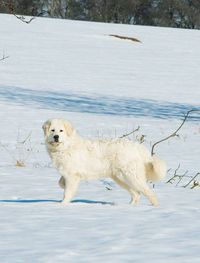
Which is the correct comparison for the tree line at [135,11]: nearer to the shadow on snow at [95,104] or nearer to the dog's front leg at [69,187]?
the shadow on snow at [95,104]

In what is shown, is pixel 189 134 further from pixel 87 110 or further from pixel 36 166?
pixel 36 166

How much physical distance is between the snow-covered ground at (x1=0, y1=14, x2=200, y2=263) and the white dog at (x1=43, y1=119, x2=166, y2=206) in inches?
10.7

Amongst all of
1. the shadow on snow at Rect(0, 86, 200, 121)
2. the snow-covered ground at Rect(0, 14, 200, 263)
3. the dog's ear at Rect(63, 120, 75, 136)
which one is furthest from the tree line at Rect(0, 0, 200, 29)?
the dog's ear at Rect(63, 120, 75, 136)

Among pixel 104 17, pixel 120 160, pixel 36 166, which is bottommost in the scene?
pixel 36 166

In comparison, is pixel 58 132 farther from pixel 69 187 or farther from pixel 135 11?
pixel 135 11

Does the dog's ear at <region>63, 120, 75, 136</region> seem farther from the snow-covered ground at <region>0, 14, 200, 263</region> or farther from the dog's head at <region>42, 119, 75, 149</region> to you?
the snow-covered ground at <region>0, 14, 200, 263</region>

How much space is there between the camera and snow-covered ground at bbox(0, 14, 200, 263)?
17.9 feet

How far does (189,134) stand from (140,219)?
10.6 m

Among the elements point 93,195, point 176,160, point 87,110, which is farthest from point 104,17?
point 93,195

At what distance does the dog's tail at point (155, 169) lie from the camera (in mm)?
7676

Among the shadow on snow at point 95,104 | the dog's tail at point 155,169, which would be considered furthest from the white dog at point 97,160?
the shadow on snow at point 95,104

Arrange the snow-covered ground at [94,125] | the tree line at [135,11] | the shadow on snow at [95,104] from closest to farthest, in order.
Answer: the snow-covered ground at [94,125] → the shadow on snow at [95,104] → the tree line at [135,11]

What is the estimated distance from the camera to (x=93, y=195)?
8781mm

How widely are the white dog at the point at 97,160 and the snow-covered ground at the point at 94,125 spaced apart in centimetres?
27
